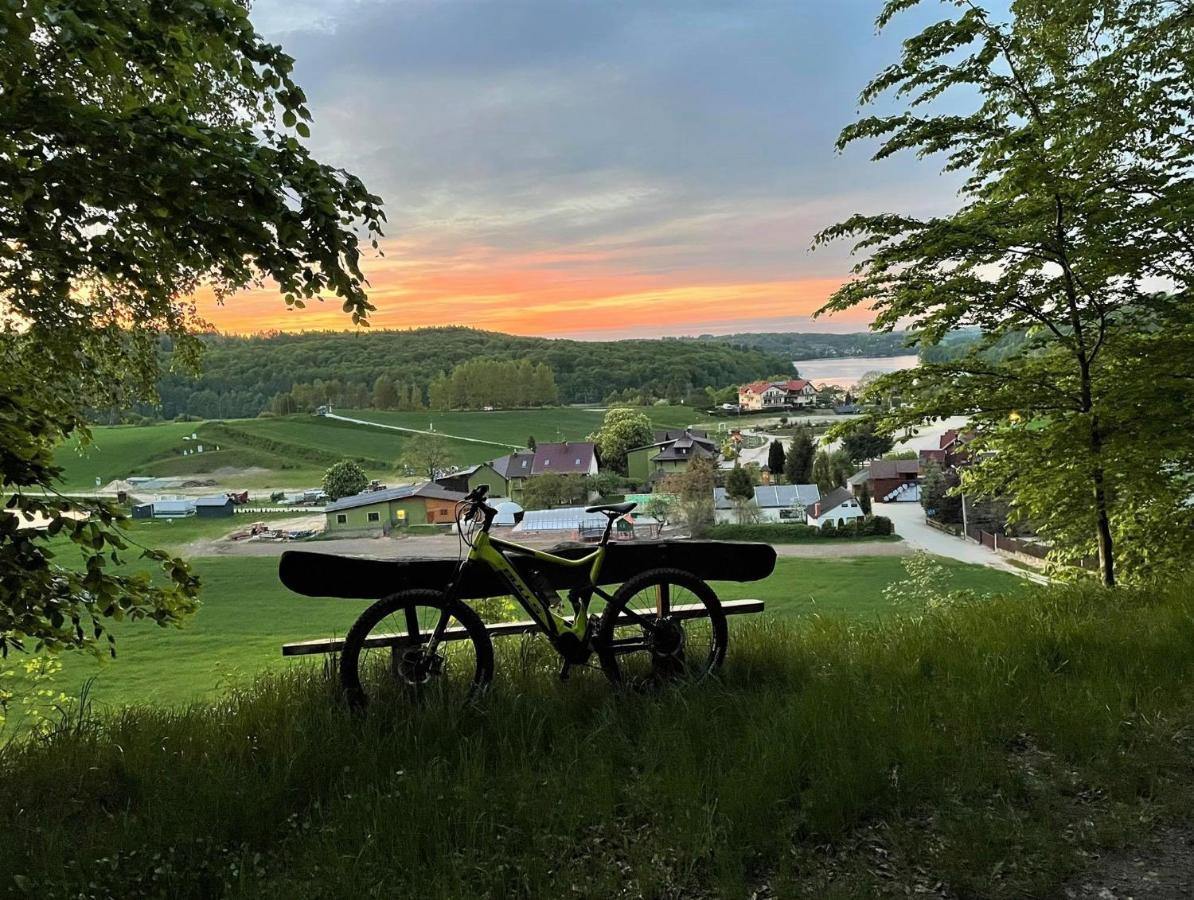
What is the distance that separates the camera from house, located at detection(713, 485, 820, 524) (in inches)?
1735

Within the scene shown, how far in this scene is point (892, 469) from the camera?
2178 inches

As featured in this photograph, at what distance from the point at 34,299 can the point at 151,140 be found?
1.43m

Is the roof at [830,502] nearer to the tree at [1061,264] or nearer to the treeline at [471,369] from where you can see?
the treeline at [471,369]

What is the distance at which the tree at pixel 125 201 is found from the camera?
2.13m

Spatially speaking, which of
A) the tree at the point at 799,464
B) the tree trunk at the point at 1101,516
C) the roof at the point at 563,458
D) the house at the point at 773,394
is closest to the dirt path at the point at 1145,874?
the tree trunk at the point at 1101,516

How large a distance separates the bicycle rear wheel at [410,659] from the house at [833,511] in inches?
1704

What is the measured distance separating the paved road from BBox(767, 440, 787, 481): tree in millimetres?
7007

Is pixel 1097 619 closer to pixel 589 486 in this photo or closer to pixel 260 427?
pixel 589 486

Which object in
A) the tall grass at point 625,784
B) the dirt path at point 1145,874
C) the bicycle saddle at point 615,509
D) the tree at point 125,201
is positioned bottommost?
the dirt path at point 1145,874

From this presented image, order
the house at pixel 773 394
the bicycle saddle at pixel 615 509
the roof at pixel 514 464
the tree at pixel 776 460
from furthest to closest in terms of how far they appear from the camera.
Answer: the tree at pixel 776 460
the roof at pixel 514 464
the house at pixel 773 394
the bicycle saddle at pixel 615 509

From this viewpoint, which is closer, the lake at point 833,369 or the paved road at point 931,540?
the lake at point 833,369

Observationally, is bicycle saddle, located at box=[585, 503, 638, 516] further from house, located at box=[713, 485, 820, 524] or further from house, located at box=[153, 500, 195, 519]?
house, located at box=[713, 485, 820, 524]

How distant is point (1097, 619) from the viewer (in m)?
4.07

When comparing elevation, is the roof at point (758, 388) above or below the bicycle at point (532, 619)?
above
